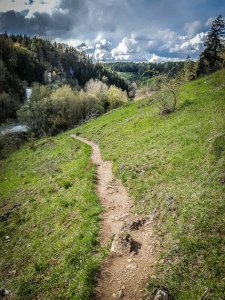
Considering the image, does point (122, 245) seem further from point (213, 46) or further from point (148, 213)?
point (213, 46)

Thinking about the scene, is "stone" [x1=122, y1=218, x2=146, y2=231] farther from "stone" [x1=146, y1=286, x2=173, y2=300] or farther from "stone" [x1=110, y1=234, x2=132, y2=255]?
"stone" [x1=146, y1=286, x2=173, y2=300]

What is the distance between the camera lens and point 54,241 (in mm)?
10297

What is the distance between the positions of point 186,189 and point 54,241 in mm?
7880

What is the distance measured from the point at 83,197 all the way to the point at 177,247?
755 centimetres

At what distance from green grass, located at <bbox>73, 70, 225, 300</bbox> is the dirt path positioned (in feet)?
1.93

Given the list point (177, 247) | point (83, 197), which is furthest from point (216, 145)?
point (83, 197)

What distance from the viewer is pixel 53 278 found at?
26.0 ft

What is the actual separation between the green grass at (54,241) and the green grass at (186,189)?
289 cm

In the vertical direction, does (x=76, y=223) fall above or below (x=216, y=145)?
below

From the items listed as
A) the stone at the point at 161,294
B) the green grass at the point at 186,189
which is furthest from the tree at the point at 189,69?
the stone at the point at 161,294

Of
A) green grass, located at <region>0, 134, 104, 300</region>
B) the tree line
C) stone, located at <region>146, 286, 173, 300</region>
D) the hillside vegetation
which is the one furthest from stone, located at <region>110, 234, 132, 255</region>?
the tree line

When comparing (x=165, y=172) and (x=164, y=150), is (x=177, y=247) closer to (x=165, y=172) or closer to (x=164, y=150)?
(x=165, y=172)

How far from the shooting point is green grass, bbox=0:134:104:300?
7641 mm

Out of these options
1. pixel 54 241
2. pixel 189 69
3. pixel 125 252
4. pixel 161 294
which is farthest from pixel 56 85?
pixel 161 294
